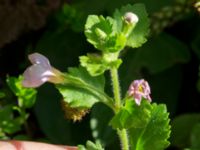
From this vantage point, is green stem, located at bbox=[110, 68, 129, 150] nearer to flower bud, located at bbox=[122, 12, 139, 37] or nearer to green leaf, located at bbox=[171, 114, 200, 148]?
flower bud, located at bbox=[122, 12, 139, 37]

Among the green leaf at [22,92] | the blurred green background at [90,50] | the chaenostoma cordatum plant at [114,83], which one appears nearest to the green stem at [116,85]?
the chaenostoma cordatum plant at [114,83]

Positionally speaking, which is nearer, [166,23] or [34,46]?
[166,23]

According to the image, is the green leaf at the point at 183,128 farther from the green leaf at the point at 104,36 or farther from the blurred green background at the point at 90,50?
the green leaf at the point at 104,36

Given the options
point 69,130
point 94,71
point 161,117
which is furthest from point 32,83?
point 69,130

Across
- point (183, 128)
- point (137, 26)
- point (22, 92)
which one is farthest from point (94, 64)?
point (183, 128)

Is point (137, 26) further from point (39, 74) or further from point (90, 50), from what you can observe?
point (90, 50)

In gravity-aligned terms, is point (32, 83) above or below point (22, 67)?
below

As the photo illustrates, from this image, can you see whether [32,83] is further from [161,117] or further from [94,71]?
[161,117]
